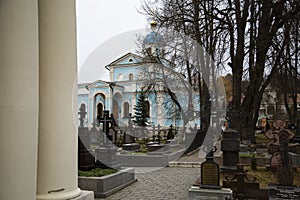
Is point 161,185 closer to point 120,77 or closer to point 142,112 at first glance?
point 120,77

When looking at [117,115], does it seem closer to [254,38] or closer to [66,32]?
[254,38]

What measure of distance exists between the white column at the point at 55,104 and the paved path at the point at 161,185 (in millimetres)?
3205

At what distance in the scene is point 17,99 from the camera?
2605 mm

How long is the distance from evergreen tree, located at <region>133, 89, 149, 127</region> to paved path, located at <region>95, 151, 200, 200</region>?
1304 cm

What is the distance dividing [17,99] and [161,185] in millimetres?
5459

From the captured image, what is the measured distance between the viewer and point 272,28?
11.8 meters

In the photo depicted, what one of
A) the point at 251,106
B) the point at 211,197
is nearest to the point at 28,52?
the point at 211,197

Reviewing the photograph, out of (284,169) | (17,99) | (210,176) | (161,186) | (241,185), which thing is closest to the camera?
(17,99)

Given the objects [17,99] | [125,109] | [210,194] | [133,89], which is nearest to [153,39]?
[133,89]

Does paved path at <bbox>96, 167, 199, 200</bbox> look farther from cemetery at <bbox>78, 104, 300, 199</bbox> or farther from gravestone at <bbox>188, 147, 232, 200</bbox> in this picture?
gravestone at <bbox>188, 147, 232, 200</bbox>

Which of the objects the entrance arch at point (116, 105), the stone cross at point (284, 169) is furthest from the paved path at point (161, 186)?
the entrance arch at point (116, 105)

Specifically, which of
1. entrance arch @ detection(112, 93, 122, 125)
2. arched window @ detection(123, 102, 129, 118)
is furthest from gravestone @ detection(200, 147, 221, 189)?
arched window @ detection(123, 102, 129, 118)

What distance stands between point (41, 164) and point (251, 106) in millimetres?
11918

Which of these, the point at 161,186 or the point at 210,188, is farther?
the point at 161,186
